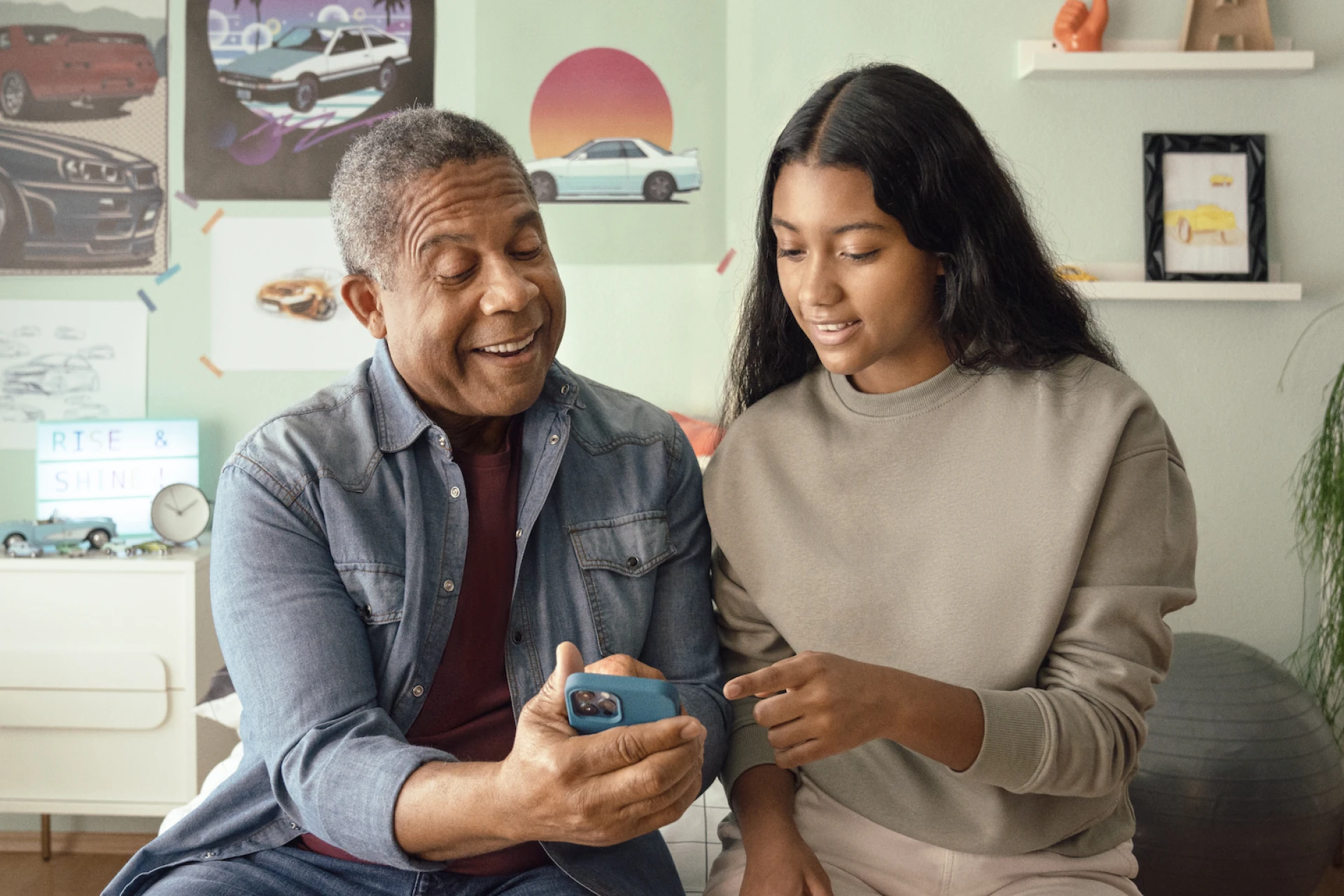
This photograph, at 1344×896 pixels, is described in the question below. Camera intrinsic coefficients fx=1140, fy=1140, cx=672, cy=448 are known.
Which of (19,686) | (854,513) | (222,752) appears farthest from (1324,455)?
(19,686)

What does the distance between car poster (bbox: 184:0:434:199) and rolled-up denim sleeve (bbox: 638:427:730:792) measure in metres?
1.95

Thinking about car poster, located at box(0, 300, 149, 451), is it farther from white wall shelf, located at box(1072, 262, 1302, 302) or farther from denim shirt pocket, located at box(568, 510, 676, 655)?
white wall shelf, located at box(1072, 262, 1302, 302)

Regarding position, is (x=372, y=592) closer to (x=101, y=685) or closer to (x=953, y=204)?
(x=953, y=204)

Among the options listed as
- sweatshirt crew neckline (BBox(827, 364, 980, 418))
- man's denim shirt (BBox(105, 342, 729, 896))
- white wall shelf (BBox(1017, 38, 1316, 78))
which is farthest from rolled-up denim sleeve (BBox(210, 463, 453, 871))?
white wall shelf (BBox(1017, 38, 1316, 78))

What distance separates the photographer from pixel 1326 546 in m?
2.87

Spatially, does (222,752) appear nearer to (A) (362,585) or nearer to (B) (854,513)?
(A) (362,585)

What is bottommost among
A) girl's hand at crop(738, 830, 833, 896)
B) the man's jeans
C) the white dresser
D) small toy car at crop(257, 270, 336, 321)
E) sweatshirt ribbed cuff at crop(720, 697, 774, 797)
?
the white dresser

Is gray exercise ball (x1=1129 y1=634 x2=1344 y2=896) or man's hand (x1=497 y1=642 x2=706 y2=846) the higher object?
man's hand (x1=497 y1=642 x2=706 y2=846)

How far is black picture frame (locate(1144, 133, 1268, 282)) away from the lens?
284cm

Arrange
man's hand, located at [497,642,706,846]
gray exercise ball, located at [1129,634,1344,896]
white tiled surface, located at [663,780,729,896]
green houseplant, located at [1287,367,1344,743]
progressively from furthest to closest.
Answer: green houseplant, located at [1287,367,1344,743] < gray exercise ball, located at [1129,634,1344,896] < white tiled surface, located at [663,780,729,896] < man's hand, located at [497,642,706,846]

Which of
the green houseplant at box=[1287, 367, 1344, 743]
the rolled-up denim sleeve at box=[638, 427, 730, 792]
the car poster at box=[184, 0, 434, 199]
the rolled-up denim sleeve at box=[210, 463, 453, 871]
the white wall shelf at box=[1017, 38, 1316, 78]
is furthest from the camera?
the car poster at box=[184, 0, 434, 199]

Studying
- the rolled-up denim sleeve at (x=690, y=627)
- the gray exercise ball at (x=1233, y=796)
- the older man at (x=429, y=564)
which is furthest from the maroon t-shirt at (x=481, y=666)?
the gray exercise ball at (x=1233, y=796)

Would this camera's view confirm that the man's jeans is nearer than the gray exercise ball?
Yes

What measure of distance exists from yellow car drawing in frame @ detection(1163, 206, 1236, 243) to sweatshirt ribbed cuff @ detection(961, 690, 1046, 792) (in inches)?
84.1
